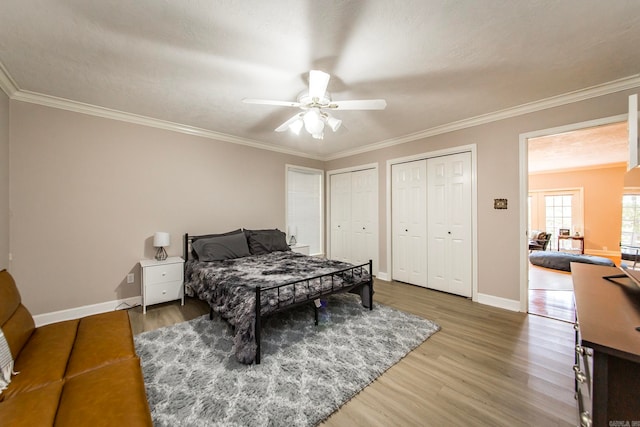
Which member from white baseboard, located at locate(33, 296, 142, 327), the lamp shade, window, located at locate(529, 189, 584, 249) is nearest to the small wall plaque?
the lamp shade

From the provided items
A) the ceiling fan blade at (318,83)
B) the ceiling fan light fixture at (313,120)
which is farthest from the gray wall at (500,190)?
the ceiling fan blade at (318,83)

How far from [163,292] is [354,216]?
3565 millimetres

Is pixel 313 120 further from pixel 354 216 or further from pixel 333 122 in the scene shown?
pixel 354 216

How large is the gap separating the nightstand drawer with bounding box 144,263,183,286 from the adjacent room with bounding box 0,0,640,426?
0.7 inches

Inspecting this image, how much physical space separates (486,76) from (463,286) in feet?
9.16

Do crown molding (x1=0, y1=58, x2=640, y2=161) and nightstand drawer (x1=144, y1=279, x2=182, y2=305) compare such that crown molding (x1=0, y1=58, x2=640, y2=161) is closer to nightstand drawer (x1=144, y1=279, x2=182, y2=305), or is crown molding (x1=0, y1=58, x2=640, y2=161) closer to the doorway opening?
the doorway opening

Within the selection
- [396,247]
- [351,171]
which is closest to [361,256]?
[396,247]

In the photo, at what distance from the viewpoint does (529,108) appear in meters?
3.04

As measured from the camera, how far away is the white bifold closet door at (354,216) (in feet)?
16.1

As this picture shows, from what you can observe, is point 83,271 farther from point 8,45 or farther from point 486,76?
point 486,76

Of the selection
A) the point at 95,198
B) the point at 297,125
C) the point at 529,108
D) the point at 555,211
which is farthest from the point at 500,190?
the point at 555,211

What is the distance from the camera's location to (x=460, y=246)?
3.74 metres

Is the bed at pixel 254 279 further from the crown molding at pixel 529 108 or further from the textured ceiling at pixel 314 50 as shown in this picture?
→ the crown molding at pixel 529 108

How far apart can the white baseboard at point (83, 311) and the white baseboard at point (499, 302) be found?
477 cm
